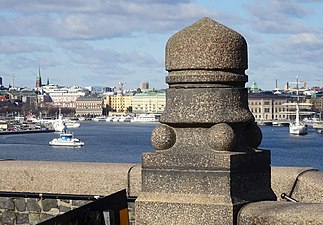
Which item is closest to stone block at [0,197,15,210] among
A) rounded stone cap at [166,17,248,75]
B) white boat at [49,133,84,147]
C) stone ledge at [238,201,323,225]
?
rounded stone cap at [166,17,248,75]

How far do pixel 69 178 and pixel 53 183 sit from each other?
91mm

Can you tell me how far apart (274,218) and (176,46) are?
28.9 inches

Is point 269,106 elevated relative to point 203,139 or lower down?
lower down

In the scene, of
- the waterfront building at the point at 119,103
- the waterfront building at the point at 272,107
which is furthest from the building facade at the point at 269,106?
the waterfront building at the point at 119,103

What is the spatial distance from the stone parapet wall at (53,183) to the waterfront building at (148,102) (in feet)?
424

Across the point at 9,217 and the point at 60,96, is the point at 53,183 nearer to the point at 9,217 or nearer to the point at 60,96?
the point at 9,217

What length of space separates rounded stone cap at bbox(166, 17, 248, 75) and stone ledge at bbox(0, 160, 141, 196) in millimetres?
1311

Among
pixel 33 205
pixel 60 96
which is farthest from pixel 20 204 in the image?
pixel 60 96

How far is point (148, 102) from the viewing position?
140250 mm

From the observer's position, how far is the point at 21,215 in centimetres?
407

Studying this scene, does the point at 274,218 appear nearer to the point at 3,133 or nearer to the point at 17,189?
the point at 17,189

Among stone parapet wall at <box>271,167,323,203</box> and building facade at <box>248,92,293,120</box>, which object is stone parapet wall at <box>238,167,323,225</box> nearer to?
stone parapet wall at <box>271,167,323,203</box>

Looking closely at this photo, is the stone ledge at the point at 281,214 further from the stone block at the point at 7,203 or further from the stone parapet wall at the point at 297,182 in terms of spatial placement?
the stone block at the point at 7,203

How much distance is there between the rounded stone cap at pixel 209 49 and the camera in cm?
280
